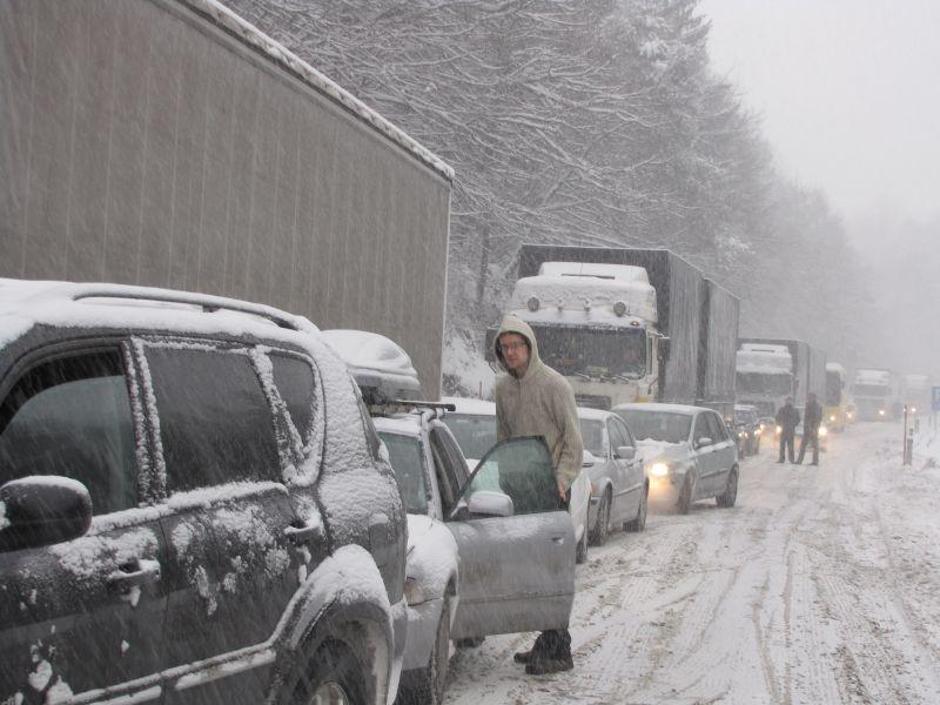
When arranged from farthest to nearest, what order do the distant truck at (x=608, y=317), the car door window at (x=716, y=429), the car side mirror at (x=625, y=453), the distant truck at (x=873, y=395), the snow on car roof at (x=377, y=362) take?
the distant truck at (x=873, y=395)
the distant truck at (x=608, y=317)
the car door window at (x=716, y=429)
the car side mirror at (x=625, y=453)
the snow on car roof at (x=377, y=362)

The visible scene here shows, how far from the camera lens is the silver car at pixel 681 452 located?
17656 mm

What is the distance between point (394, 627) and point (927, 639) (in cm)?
539

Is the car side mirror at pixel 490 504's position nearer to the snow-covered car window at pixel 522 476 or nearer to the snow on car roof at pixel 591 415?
the snow-covered car window at pixel 522 476

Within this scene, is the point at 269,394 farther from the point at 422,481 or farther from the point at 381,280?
the point at 381,280

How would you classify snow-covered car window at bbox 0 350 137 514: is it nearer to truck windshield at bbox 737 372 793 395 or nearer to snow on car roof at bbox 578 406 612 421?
snow on car roof at bbox 578 406 612 421

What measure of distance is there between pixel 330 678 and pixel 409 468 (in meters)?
2.68

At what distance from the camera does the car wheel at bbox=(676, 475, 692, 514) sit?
58.6ft

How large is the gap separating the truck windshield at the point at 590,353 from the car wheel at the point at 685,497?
2.95m

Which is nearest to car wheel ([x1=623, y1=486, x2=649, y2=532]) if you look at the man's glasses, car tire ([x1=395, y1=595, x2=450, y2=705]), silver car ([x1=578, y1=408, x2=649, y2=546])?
silver car ([x1=578, y1=408, x2=649, y2=546])

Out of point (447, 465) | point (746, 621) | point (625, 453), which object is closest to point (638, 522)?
point (625, 453)

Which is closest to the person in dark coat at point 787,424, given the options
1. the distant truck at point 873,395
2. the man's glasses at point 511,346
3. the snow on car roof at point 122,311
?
the man's glasses at point 511,346

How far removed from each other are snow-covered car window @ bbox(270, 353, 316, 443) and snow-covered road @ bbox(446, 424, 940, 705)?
2.80 metres

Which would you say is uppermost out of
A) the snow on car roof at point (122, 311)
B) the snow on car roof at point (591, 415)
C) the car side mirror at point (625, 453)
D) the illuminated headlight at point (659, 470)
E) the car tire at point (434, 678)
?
the snow on car roof at point (122, 311)

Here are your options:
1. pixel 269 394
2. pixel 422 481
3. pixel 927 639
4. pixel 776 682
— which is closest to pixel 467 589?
pixel 422 481
